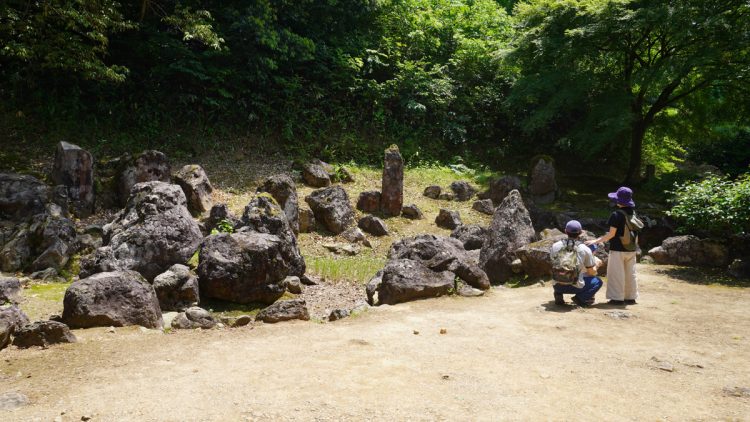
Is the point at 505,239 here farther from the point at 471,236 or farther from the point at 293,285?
the point at 293,285

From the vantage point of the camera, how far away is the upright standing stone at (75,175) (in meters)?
13.0

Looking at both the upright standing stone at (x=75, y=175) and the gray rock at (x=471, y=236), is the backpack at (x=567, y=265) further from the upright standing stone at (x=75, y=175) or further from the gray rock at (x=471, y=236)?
the upright standing stone at (x=75, y=175)

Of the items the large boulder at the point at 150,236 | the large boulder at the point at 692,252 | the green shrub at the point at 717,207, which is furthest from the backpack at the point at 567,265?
the large boulder at the point at 150,236

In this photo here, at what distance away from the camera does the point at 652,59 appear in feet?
57.8

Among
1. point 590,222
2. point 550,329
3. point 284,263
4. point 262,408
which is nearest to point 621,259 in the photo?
point 550,329

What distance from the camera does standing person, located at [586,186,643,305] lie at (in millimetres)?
7789

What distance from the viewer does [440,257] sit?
30.3 feet

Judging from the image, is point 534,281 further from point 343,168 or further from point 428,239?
point 343,168

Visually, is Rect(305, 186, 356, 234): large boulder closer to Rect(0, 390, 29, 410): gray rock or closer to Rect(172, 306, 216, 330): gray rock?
Rect(172, 306, 216, 330): gray rock

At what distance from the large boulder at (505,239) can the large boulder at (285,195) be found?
17.4 feet

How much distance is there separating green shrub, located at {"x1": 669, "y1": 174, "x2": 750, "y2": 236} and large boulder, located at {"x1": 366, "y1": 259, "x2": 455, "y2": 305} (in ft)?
17.4

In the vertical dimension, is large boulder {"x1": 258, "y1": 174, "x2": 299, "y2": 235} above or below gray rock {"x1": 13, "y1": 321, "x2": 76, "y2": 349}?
above

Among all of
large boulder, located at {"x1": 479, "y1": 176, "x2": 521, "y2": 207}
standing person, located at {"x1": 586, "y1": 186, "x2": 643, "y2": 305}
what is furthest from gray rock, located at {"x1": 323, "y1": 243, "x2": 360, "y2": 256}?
large boulder, located at {"x1": 479, "y1": 176, "x2": 521, "y2": 207}

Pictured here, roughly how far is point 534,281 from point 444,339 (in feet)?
13.9
